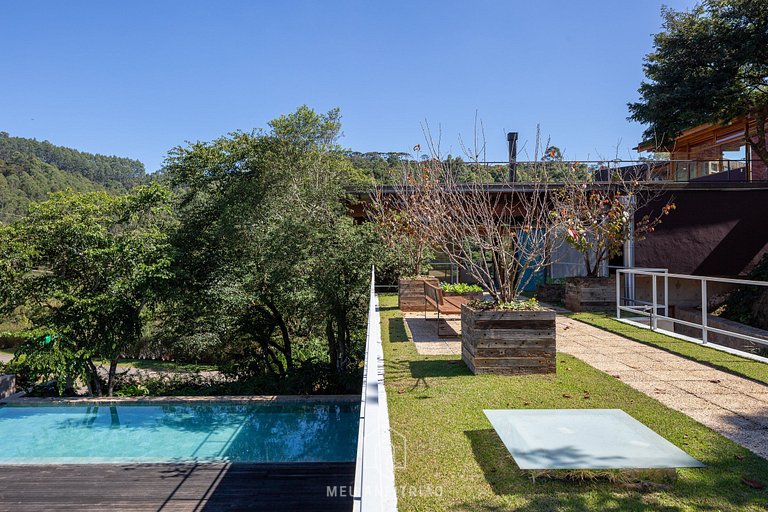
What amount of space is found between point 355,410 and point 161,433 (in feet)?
13.3

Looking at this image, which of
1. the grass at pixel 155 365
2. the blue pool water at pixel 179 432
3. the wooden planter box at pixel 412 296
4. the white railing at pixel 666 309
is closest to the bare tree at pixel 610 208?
the white railing at pixel 666 309

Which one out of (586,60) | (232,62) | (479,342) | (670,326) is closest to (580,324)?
(670,326)

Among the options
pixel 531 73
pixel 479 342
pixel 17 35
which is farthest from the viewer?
pixel 17 35

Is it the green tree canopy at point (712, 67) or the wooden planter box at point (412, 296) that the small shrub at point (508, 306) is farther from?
the green tree canopy at point (712, 67)

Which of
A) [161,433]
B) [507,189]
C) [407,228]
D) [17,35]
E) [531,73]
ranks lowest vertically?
[161,433]

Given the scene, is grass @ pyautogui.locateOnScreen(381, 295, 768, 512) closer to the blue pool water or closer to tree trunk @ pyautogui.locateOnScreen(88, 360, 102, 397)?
the blue pool water

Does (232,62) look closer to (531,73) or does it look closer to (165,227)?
(165,227)

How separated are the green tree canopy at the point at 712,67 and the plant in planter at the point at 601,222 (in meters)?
3.34

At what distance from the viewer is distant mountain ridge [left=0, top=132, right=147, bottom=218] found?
2420 inches

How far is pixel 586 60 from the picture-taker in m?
14.0

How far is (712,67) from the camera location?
1645 centimetres

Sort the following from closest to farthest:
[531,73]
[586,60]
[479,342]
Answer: [479,342] < [531,73] < [586,60]

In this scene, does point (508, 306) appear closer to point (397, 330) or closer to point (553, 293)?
point (397, 330)

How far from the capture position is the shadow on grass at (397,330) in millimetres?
8109
